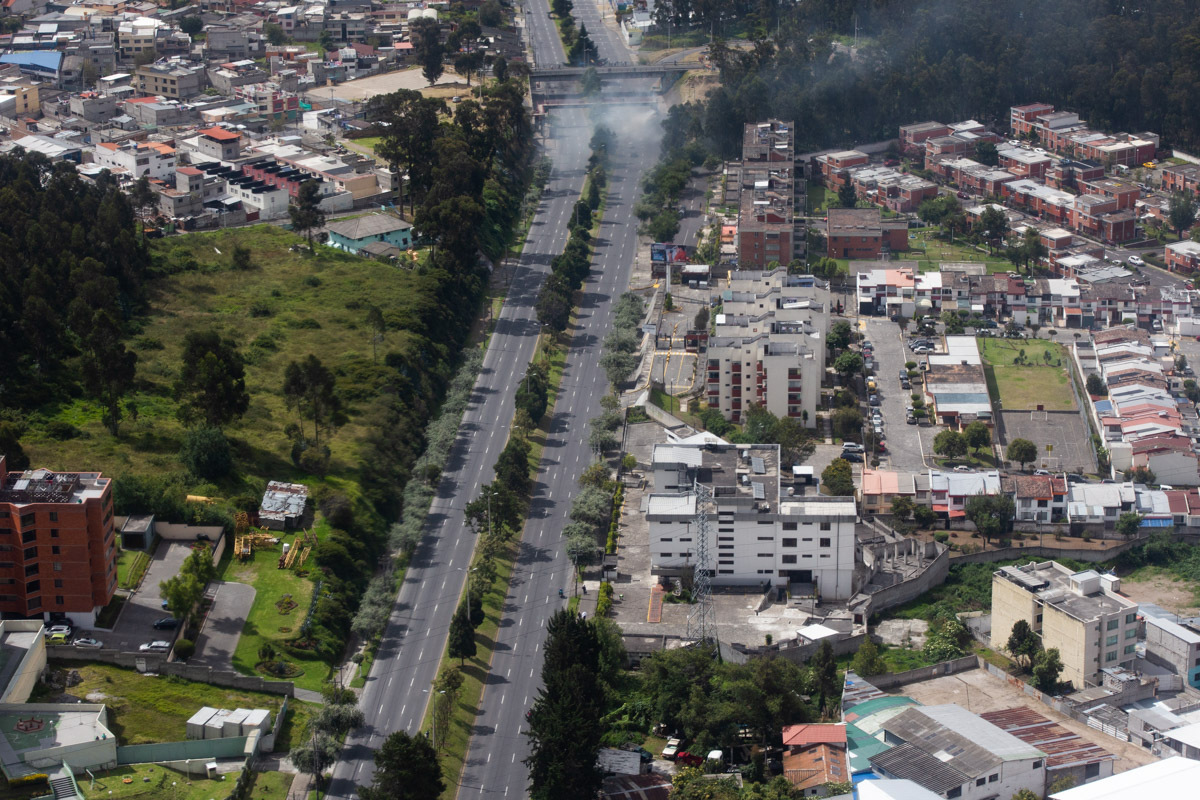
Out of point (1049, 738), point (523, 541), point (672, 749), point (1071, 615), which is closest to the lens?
point (1049, 738)

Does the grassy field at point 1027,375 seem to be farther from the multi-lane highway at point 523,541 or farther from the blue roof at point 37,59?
the blue roof at point 37,59

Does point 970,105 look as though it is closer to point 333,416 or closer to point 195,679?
point 333,416

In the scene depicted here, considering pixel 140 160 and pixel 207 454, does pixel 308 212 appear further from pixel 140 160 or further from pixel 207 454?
pixel 207 454

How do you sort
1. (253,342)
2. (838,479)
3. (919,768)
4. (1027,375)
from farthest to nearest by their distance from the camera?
1. (1027,375)
2. (253,342)
3. (838,479)
4. (919,768)

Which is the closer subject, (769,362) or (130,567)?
(130,567)

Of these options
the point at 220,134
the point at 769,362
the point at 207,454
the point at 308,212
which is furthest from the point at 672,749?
the point at 220,134

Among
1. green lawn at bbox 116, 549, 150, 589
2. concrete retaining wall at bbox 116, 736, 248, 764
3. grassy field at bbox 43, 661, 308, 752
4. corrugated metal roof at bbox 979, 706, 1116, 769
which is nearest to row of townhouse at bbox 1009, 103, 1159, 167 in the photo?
corrugated metal roof at bbox 979, 706, 1116, 769
